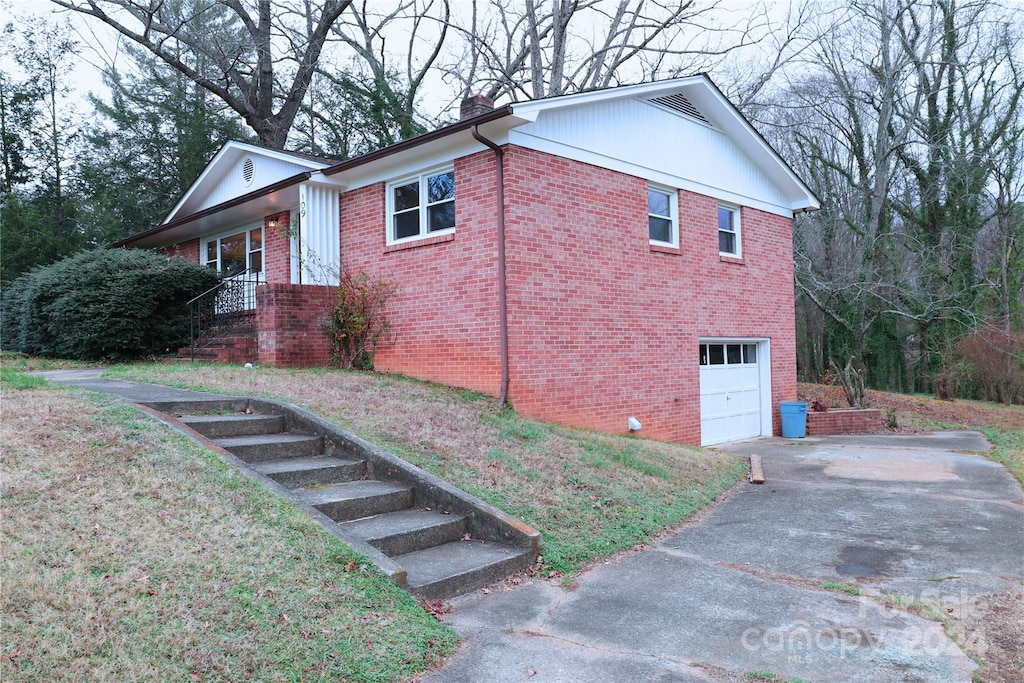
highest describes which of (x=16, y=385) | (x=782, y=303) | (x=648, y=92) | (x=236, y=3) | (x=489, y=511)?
(x=236, y=3)

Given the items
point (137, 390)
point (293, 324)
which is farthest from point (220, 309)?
point (137, 390)

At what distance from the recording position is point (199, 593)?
3678 millimetres

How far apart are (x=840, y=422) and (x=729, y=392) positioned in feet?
10.1

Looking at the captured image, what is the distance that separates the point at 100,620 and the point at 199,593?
481 millimetres

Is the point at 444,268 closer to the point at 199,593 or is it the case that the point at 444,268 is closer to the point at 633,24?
the point at 199,593

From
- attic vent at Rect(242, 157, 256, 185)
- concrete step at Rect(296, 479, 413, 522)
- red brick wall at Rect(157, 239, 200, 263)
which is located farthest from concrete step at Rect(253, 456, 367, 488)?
red brick wall at Rect(157, 239, 200, 263)

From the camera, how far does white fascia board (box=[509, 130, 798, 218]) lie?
396 inches

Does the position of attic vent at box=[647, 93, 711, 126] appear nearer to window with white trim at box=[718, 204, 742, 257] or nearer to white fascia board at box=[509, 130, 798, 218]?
white fascia board at box=[509, 130, 798, 218]

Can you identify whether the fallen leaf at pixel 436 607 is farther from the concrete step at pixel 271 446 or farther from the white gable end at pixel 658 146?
the white gable end at pixel 658 146

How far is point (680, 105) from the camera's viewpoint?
12766mm

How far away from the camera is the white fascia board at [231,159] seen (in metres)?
14.2

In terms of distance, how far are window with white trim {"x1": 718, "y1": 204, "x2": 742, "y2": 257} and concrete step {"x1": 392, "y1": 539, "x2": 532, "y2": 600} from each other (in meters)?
10.2

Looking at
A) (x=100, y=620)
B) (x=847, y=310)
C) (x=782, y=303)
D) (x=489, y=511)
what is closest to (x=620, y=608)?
(x=489, y=511)

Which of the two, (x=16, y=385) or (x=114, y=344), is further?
(x=114, y=344)
